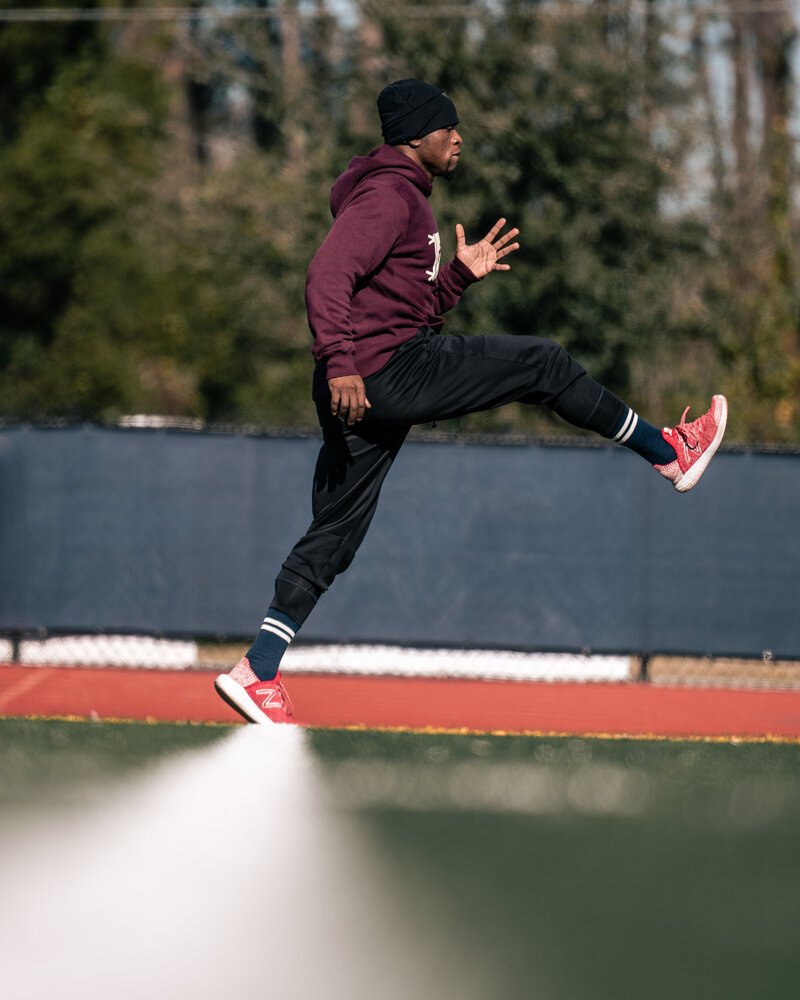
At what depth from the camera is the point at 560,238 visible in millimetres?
13156

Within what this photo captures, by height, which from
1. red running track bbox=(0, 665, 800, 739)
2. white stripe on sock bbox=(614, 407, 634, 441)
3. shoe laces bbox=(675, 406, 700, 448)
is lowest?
red running track bbox=(0, 665, 800, 739)

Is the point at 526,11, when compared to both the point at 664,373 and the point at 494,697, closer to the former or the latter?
the point at 664,373

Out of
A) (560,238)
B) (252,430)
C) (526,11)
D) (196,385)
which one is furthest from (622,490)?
(196,385)

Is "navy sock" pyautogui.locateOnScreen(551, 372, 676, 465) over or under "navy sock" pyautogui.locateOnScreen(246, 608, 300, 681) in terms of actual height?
over

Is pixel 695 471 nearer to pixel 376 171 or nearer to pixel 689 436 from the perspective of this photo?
pixel 689 436

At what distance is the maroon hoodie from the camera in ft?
11.8

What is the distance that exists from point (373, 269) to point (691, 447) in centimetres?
123

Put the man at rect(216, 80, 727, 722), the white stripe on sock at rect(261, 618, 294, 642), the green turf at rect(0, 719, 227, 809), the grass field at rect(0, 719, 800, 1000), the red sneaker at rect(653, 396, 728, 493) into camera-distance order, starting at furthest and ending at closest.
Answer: the red sneaker at rect(653, 396, 728, 493)
the white stripe on sock at rect(261, 618, 294, 642)
the man at rect(216, 80, 727, 722)
the green turf at rect(0, 719, 227, 809)
the grass field at rect(0, 719, 800, 1000)

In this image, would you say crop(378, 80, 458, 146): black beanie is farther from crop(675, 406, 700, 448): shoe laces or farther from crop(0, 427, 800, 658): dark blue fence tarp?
crop(0, 427, 800, 658): dark blue fence tarp

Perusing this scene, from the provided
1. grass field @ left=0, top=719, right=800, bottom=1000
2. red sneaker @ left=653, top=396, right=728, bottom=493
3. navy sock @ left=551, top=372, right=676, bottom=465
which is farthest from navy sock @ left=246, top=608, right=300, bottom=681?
red sneaker @ left=653, top=396, right=728, bottom=493

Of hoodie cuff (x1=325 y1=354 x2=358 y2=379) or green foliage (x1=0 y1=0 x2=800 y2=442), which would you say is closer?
hoodie cuff (x1=325 y1=354 x2=358 y2=379)

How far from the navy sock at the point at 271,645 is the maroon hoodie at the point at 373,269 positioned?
0.74 metres

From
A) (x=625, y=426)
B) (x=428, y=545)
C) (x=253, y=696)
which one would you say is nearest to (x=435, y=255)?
(x=625, y=426)

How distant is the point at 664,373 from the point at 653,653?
7.51 meters
